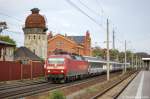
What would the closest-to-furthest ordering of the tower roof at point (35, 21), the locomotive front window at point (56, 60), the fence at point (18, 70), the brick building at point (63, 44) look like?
Answer: 1. the locomotive front window at point (56, 60)
2. the fence at point (18, 70)
3. the tower roof at point (35, 21)
4. the brick building at point (63, 44)

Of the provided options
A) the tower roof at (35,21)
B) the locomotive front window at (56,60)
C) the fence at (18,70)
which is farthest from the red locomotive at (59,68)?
the tower roof at (35,21)

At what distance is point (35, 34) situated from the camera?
9494 centimetres

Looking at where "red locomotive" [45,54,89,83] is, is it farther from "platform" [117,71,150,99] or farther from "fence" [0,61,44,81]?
"platform" [117,71,150,99]

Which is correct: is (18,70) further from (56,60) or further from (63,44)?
(63,44)

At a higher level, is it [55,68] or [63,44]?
[63,44]

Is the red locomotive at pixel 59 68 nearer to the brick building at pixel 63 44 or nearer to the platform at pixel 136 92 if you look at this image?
the platform at pixel 136 92

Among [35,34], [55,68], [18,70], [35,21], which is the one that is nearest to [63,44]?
[35,34]

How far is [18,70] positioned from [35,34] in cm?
5232

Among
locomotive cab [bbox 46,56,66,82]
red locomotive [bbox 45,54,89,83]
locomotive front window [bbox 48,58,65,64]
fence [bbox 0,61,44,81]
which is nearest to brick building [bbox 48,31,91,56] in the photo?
fence [bbox 0,61,44,81]

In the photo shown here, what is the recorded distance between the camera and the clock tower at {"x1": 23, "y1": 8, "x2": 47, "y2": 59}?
94812 millimetres

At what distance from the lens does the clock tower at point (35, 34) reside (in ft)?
311

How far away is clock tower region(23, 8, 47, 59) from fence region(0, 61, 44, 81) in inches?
1688

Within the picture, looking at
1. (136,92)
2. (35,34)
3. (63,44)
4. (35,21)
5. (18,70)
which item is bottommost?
(136,92)

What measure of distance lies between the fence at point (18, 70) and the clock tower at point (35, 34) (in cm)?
4287
